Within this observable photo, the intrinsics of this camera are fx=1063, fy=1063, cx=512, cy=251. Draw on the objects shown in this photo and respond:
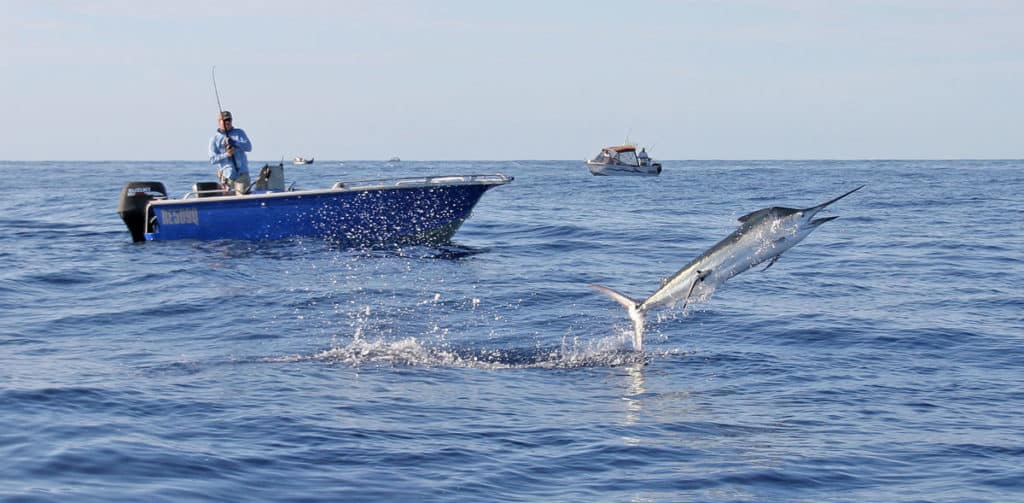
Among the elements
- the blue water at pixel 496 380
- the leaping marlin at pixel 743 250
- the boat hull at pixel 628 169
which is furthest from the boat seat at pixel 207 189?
the boat hull at pixel 628 169

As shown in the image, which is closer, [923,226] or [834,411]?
[834,411]

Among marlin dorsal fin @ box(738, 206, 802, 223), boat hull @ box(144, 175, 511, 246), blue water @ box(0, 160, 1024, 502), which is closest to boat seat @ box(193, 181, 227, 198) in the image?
boat hull @ box(144, 175, 511, 246)

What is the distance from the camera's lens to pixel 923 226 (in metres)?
28.9

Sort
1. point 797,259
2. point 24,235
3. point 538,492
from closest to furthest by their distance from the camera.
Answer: point 538,492 → point 797,259 → point 24,235

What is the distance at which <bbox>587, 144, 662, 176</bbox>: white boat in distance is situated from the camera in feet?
252

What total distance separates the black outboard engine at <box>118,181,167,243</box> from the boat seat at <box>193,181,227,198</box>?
1208 millimetres

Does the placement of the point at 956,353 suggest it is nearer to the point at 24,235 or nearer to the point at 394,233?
the point at 394,233

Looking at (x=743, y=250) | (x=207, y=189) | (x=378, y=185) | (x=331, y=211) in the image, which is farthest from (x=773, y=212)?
(x=207, y=189)

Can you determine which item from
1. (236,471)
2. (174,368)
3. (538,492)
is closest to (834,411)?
(538,492)

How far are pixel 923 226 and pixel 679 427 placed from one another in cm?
2281
